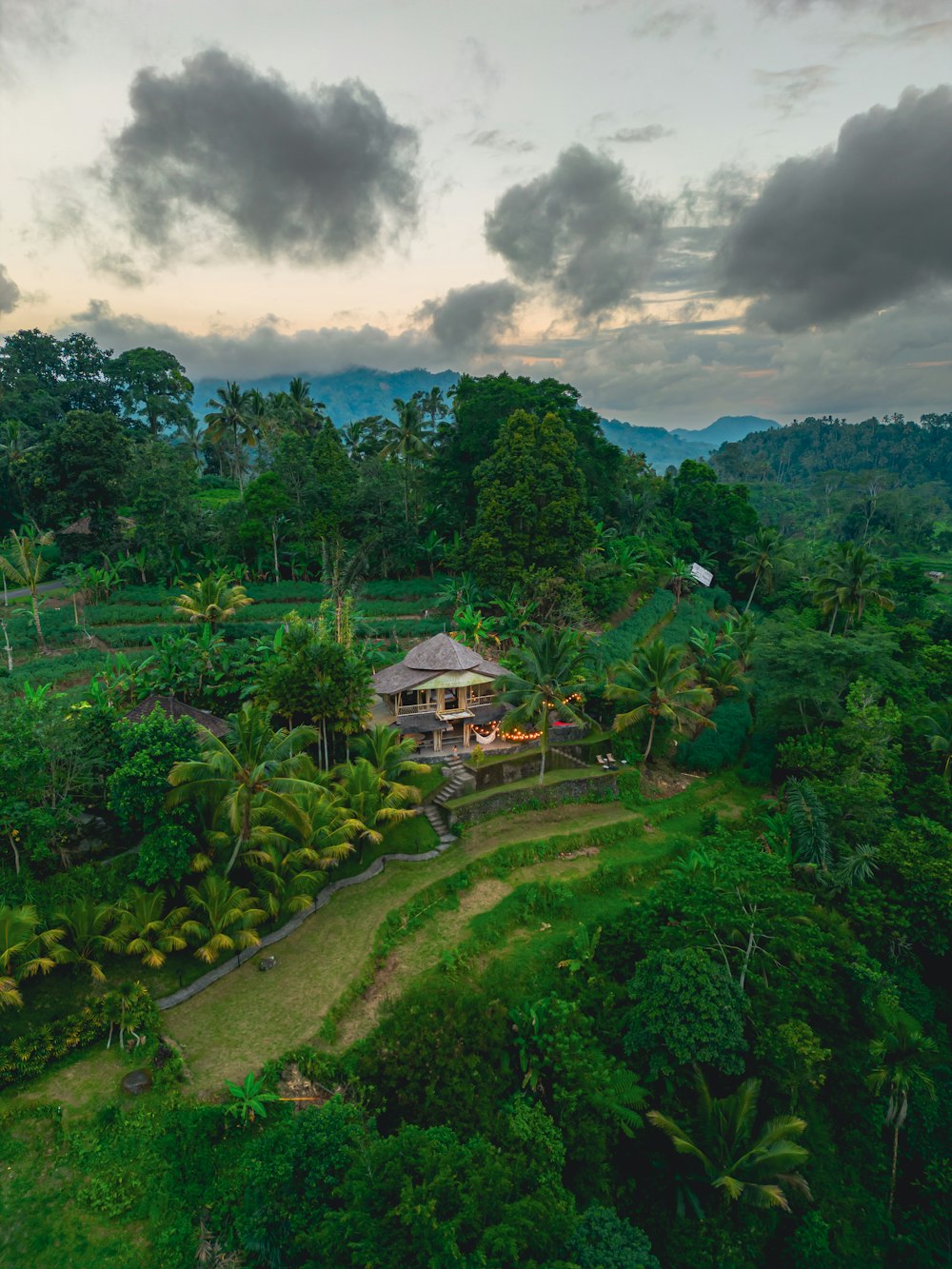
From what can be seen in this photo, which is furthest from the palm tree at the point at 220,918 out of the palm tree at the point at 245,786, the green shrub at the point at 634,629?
the green shrub at the point at 634,629

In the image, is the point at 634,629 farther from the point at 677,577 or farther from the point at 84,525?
the point at 84,525

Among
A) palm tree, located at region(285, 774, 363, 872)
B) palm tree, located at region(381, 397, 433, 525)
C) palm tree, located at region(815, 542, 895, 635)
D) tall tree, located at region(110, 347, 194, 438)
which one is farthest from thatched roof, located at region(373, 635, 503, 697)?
tall tree, located at region(110, 347, 194, 438)

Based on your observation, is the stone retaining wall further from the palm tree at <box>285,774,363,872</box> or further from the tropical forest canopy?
the palm tree at <box>285,774,363,872</box>

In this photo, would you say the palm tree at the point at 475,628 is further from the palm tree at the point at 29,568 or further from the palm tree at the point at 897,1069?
the palm tree at the point at 897,1069

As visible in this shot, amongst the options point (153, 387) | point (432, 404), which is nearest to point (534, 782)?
point (432, 404)

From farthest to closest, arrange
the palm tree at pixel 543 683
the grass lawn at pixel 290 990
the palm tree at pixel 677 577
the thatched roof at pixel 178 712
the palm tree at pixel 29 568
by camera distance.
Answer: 1. the palm tree at pixel 677 577
2. the palm tree at pixel 29 568
3. the palm tree at pixel 543 683
4. the thatched roof at pixel 178 712
5. the grass lawn at pixel 290 990

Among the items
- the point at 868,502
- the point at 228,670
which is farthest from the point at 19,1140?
the point at 868,502
